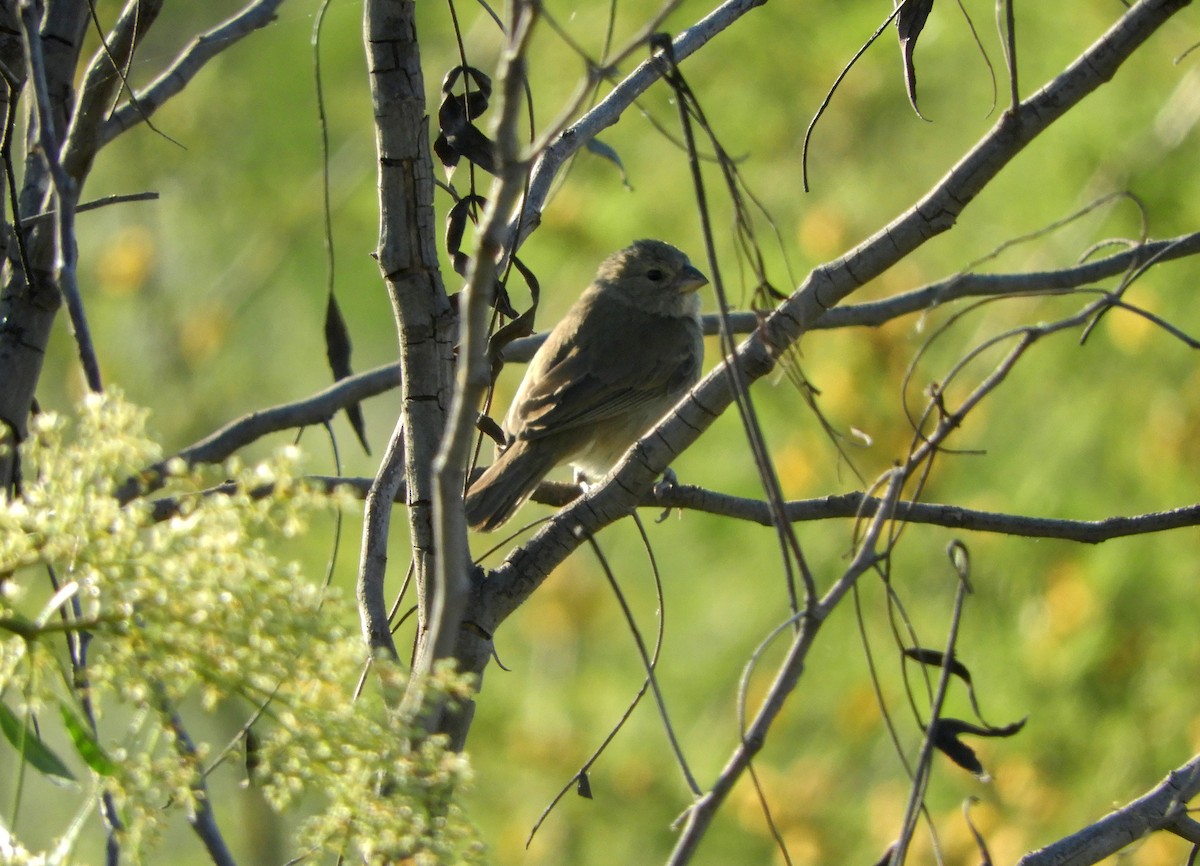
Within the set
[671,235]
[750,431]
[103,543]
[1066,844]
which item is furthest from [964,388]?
[103,543]

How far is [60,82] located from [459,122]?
0.92 m

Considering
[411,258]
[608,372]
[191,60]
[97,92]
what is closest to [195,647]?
[411,258]

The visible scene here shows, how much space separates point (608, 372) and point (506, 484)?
1.05 m

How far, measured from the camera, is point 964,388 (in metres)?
6.55

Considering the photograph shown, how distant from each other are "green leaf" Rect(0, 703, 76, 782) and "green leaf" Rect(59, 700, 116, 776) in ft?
0.11

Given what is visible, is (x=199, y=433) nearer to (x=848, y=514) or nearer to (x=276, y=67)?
(x=276, y=67)

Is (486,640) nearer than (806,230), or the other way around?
(486,640)

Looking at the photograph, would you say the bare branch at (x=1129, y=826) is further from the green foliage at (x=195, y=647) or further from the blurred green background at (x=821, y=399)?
the blurred green background at (x=821, y=399)

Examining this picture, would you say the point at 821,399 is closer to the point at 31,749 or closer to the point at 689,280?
the point at 689,280

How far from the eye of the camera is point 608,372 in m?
5.90

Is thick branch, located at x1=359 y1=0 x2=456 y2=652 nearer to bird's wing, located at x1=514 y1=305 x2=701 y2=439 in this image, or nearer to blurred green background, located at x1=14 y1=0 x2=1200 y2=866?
blurred green background, located at x1=14 y1=0 x2=1200 y2=866

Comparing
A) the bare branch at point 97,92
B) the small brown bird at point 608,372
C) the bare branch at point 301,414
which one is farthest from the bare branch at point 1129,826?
the small brown bird at point 608,372

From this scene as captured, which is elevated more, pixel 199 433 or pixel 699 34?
pixel 199 433

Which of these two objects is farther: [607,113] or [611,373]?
[611,373]
